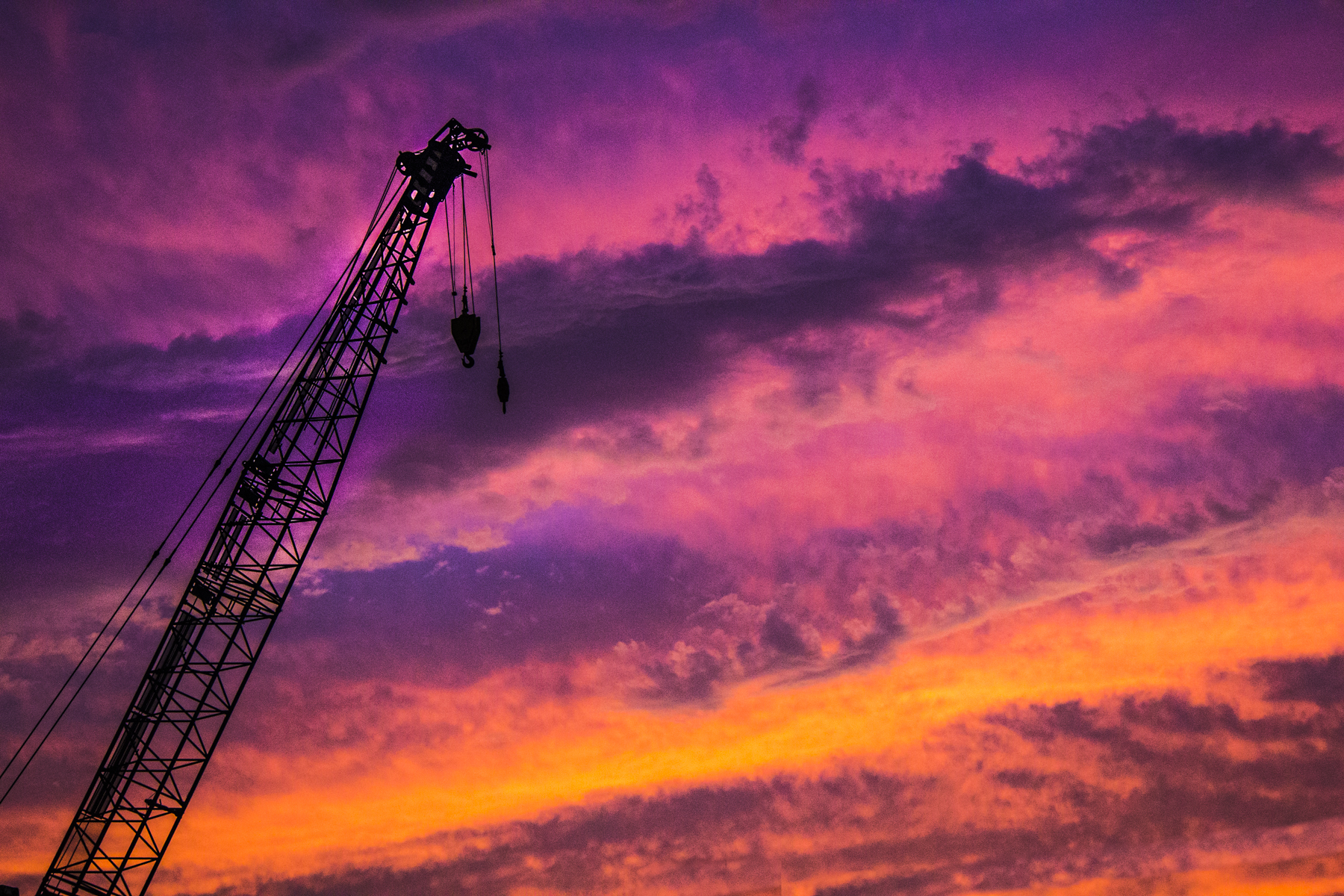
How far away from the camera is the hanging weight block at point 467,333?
60.3 meters

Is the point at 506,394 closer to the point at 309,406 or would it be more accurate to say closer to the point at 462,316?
the point at 462,316

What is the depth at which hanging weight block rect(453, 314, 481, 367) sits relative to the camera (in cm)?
6031

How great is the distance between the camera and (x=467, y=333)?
60.6m

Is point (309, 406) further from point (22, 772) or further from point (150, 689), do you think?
point (22, 772)

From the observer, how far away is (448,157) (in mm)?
68312

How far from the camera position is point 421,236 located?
68750mm

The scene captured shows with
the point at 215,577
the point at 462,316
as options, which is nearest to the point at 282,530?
the point at 215,577

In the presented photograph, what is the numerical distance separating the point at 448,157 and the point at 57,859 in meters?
38.1

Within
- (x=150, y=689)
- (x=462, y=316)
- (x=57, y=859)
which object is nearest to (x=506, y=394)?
(x=462, y=316)

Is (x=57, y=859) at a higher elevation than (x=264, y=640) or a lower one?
lower

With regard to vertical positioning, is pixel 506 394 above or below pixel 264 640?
above

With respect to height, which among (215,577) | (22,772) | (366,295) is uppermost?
(366,295)

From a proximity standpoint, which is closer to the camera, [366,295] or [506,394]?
[506,394]

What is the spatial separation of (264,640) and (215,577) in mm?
3790
